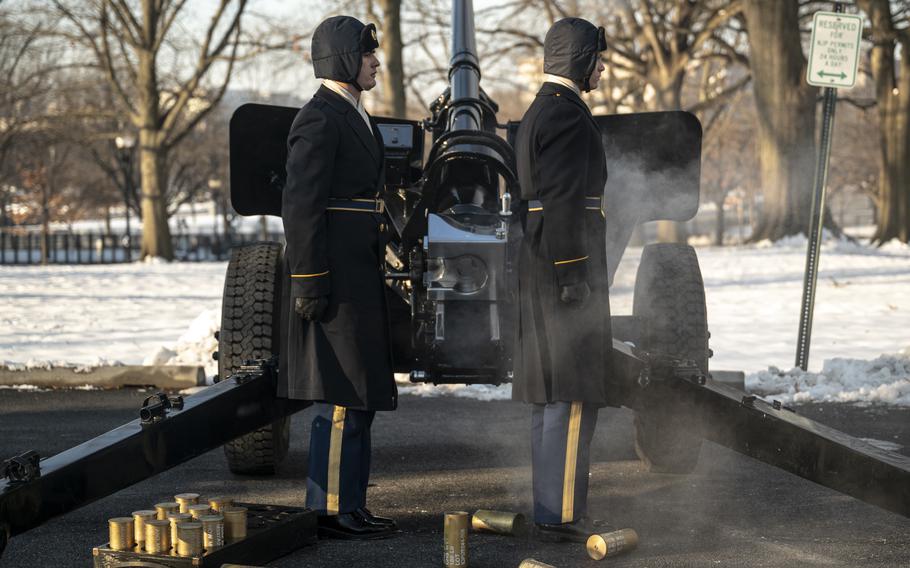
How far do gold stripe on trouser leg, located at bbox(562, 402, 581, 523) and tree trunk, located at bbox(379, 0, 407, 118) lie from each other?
61.1 ft

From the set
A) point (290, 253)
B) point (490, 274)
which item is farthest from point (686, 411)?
point (290, 253)

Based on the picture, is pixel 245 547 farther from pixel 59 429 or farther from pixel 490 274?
pixel 59 429

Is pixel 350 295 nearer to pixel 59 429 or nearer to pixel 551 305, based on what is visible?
pixel 551 305

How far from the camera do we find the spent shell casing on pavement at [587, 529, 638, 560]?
4.34m

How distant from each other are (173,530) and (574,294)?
5.29ft

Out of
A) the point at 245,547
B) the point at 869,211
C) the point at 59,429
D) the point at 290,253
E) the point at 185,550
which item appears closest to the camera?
the point at 185,550

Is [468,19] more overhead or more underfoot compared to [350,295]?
more overhead

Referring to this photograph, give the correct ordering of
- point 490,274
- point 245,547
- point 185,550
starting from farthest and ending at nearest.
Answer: point 490,274
point 245,547
point 185,550

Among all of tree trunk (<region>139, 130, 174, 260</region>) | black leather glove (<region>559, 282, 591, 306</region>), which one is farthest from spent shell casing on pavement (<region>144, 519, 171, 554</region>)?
tree trunk (<region>139, 130, 174, 260</region>)

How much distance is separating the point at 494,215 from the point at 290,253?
139 cm

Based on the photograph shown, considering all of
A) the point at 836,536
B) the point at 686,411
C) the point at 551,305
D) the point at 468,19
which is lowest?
the point at 836,536

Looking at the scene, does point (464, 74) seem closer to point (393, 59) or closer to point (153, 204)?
point (393, 59)

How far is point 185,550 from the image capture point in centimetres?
386

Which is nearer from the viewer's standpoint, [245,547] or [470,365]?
[245,547]
